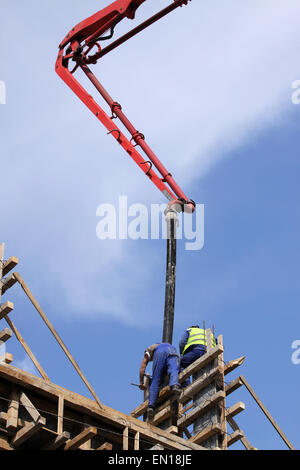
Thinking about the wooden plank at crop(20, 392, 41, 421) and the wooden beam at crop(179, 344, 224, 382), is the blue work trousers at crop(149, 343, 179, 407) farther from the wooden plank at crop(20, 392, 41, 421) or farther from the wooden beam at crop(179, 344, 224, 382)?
the wooden plank at crop(20, 392, 41, 421)

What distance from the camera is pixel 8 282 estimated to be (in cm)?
1742

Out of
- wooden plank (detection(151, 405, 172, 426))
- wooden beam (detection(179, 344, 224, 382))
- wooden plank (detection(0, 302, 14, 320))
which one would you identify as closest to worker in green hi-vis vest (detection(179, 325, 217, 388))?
wooden beam (detection(179, 344, 224, 382))

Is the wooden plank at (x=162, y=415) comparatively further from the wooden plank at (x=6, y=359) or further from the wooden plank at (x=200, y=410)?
the wooden plank at (x=6, y=359)

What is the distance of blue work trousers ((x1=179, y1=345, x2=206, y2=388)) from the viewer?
66.8ft

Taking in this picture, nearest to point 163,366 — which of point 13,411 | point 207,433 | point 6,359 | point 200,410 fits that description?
point 200,410

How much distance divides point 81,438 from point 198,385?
4.11 m

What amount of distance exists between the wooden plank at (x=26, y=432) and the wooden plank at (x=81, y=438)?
0.81 m

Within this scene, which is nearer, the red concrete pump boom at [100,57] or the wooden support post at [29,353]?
the wooden support post at [29,353]

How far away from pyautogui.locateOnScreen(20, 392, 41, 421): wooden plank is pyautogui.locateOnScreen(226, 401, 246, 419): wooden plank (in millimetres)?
4870

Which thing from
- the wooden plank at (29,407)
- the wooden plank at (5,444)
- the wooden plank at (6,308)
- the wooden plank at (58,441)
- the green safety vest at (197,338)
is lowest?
the wooden plank at (5,444)

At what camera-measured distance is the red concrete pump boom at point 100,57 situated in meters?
24.3

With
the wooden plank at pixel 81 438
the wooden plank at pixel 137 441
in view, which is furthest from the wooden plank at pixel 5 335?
the wooden plank at pixel 137 441

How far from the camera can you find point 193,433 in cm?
1917
